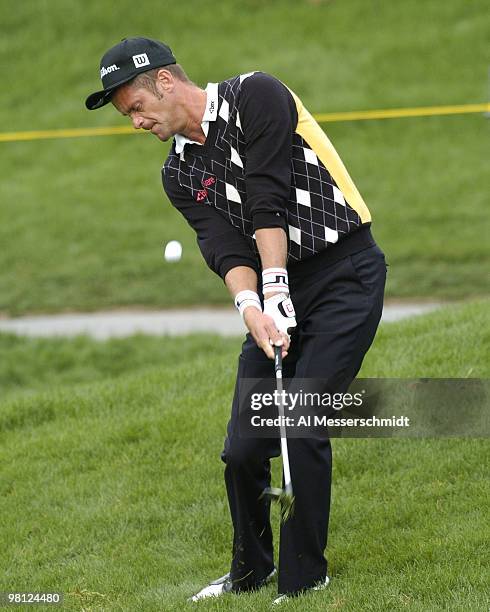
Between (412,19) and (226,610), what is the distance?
51.5 feet

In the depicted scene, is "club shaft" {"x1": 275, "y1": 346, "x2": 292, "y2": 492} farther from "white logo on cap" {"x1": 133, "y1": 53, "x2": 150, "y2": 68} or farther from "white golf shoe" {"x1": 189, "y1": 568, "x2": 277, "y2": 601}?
"white logo on cap" {"x1": 133, "y1": 53, "x2": 150, "y2": 68}

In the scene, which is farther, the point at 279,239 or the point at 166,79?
the point at 166,79

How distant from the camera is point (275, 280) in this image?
13.9 ft

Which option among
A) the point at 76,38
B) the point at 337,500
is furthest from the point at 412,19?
the point at 337,500

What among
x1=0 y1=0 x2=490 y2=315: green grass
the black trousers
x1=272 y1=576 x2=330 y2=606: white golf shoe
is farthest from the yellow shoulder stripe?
x1=0 y1=0 x2=490 y2=315: green grass

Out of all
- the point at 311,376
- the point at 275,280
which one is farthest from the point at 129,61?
the point at 311,376

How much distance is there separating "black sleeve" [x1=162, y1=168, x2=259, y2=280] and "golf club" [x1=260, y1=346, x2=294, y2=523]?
491 mm

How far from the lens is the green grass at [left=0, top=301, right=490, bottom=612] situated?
4.64 metres

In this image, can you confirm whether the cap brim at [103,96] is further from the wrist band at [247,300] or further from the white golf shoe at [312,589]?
the white golf shoe at [312,589]

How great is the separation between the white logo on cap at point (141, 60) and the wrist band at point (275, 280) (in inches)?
36.9

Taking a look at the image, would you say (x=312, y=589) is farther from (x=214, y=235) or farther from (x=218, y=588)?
(x=214, y=235)

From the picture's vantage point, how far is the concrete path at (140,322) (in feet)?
36.5

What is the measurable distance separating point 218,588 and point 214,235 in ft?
4.81

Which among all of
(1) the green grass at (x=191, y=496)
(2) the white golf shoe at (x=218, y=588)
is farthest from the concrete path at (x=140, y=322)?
(2) the white golf shoe at (x=218, y=588)
